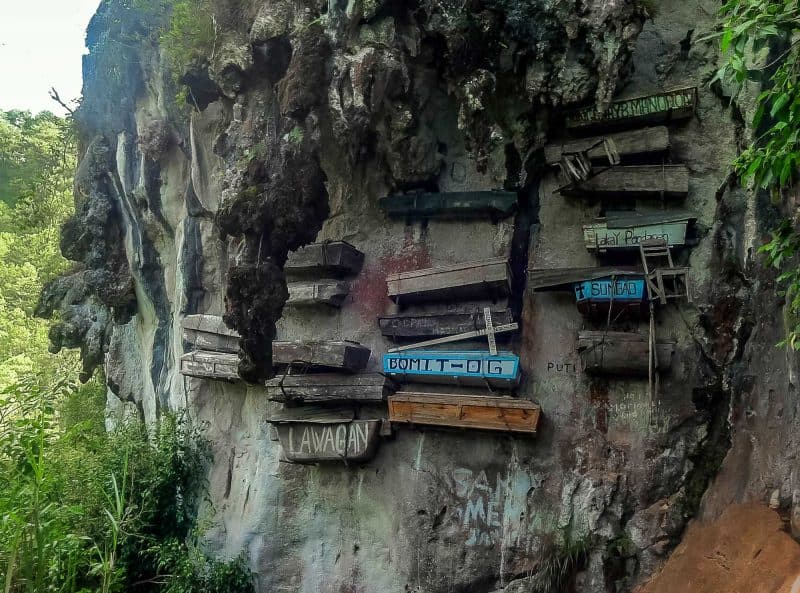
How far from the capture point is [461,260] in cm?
827

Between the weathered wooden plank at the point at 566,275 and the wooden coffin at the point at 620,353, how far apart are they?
2.01 feet

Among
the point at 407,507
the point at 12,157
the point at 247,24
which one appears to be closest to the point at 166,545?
the point at 407,507

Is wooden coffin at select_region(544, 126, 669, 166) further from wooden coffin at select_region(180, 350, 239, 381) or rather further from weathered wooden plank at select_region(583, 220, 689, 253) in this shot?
wooden coffin at select_region(180, 350, 239, 381)

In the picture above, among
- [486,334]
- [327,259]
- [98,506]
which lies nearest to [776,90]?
[486,334]

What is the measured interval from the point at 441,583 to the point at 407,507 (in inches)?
35.9

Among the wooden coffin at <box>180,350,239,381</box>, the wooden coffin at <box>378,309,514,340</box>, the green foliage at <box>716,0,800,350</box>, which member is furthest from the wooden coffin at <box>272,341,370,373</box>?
the green foliage at <box>716,0,800,350</box>

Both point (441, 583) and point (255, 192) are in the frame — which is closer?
point (441, 583)

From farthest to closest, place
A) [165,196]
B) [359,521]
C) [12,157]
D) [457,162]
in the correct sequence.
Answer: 1. [12,157]
2. [165,196]
3. [457,162]
4. [359,521]

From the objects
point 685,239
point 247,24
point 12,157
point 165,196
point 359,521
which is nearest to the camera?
point 685,239

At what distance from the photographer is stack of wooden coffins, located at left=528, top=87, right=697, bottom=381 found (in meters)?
7.06

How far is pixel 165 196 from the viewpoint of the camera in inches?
432

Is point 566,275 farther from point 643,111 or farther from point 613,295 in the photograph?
point 643,111

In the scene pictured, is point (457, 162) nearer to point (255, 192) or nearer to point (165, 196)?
point (255, 192)

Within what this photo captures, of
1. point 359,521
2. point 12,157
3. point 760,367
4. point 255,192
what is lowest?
point 359,521
